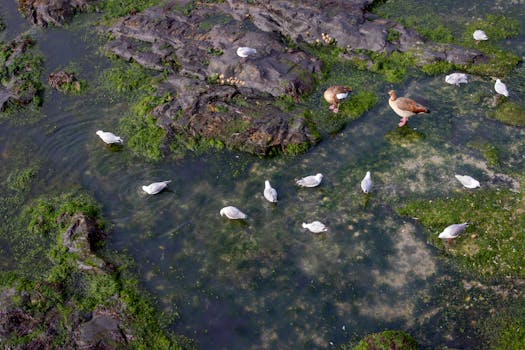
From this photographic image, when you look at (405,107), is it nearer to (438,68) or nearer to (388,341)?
(438,68)

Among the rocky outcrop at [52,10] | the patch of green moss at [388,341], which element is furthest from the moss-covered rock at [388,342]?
the rocky outcrop at [52,10]

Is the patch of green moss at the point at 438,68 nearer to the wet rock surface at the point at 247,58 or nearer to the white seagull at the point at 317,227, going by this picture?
the wet rock surface at the point at 247,58

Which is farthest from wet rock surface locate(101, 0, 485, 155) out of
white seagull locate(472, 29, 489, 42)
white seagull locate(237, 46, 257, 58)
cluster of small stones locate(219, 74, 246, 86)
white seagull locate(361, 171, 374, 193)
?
white seagull locate(361, 171, 374, 193)

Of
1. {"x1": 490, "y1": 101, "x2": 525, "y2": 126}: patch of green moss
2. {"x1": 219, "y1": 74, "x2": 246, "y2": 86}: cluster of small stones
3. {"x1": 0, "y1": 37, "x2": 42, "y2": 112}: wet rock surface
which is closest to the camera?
{"x1": 490, "y1": 101, "x2": 525, "y2": 126}: patch of green moss

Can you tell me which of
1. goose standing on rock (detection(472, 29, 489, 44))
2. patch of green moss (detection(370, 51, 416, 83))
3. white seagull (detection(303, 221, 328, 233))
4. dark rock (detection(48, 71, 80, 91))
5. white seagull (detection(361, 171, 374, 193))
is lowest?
white seagull (detection(303, 221, 328, 233))

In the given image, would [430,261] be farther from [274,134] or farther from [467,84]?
[467,84]

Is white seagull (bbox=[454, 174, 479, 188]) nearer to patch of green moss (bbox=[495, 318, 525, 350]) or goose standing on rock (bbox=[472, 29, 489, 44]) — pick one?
patch of green moss (bbox=[495, 318, 525, 350])

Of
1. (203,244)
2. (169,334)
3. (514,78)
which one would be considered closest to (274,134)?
(203,244)
